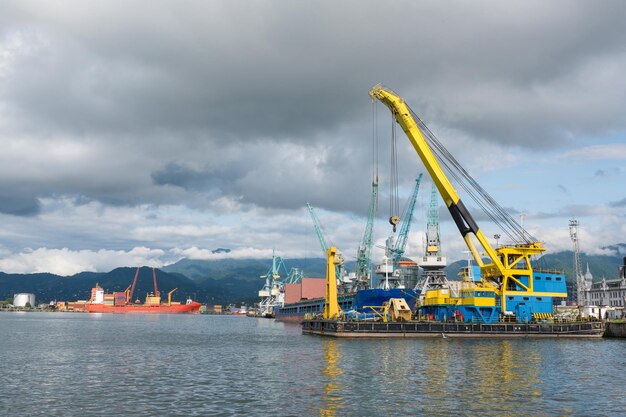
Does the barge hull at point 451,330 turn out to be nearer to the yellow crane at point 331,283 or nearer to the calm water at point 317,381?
the yellow crane at point 331,283

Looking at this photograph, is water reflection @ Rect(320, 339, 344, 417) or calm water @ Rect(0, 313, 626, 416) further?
calm water @ Rect(0, 313, 626, 416)

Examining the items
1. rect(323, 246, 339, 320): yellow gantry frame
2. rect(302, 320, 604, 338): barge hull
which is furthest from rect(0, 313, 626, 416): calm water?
rect(323, 246, 339, 320): yellow gantry frame

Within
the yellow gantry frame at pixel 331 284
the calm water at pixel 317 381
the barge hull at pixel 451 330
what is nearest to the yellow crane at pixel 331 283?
the yellow gantry frame at pixel 331 284

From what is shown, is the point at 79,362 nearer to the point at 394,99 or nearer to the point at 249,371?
the point at 249,371

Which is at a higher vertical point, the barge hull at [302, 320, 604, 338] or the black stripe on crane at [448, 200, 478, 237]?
the black stripe on crane at [448, 200, 478, 237]

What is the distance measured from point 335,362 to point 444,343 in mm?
25385

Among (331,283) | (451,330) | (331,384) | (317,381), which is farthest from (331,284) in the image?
(331,384)

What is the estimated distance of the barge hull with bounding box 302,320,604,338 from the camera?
7950 centimetres

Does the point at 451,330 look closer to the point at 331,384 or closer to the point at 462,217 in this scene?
the point at 462,217

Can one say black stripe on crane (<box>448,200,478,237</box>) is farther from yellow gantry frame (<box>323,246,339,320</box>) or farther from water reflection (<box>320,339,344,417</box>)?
water reflection (<box>320,339,344,417</box>)

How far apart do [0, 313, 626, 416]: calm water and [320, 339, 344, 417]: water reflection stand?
0.23ft

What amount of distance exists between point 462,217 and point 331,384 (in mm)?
57045

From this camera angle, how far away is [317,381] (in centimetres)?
3997

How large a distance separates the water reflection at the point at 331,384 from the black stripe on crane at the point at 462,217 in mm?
36347
